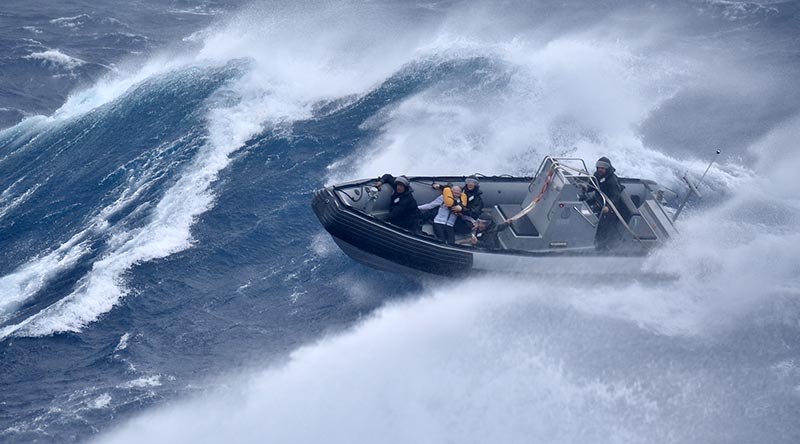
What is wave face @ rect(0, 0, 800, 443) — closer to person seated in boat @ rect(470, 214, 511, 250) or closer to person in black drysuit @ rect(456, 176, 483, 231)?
person seated in boat @ rect(470, 214, 511, 250)

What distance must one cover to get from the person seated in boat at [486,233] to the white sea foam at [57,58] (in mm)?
20003

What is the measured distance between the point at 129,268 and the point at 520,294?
31.3 ft

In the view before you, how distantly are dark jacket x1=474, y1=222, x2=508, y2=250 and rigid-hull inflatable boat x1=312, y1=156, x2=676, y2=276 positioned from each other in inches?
6.0

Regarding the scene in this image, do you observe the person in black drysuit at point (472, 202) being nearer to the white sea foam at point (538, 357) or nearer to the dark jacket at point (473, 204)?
the dark jacket at point (473, 204)

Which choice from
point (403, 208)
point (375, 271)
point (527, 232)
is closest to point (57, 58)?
point (375, 271)

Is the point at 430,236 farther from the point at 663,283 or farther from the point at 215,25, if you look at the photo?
the point at 215,25

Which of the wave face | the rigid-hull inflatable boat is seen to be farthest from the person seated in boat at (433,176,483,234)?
the wave face

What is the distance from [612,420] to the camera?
13336 mm

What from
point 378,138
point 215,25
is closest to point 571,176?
point 378,138

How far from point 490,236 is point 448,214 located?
1122mm

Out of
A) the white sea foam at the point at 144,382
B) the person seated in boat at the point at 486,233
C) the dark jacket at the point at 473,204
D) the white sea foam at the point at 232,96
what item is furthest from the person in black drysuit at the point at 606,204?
the white sea foam at the point at 232,96

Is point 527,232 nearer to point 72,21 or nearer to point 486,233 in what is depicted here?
point 486,233

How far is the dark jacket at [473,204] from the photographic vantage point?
1666 cm

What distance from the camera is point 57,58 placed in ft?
95.1
